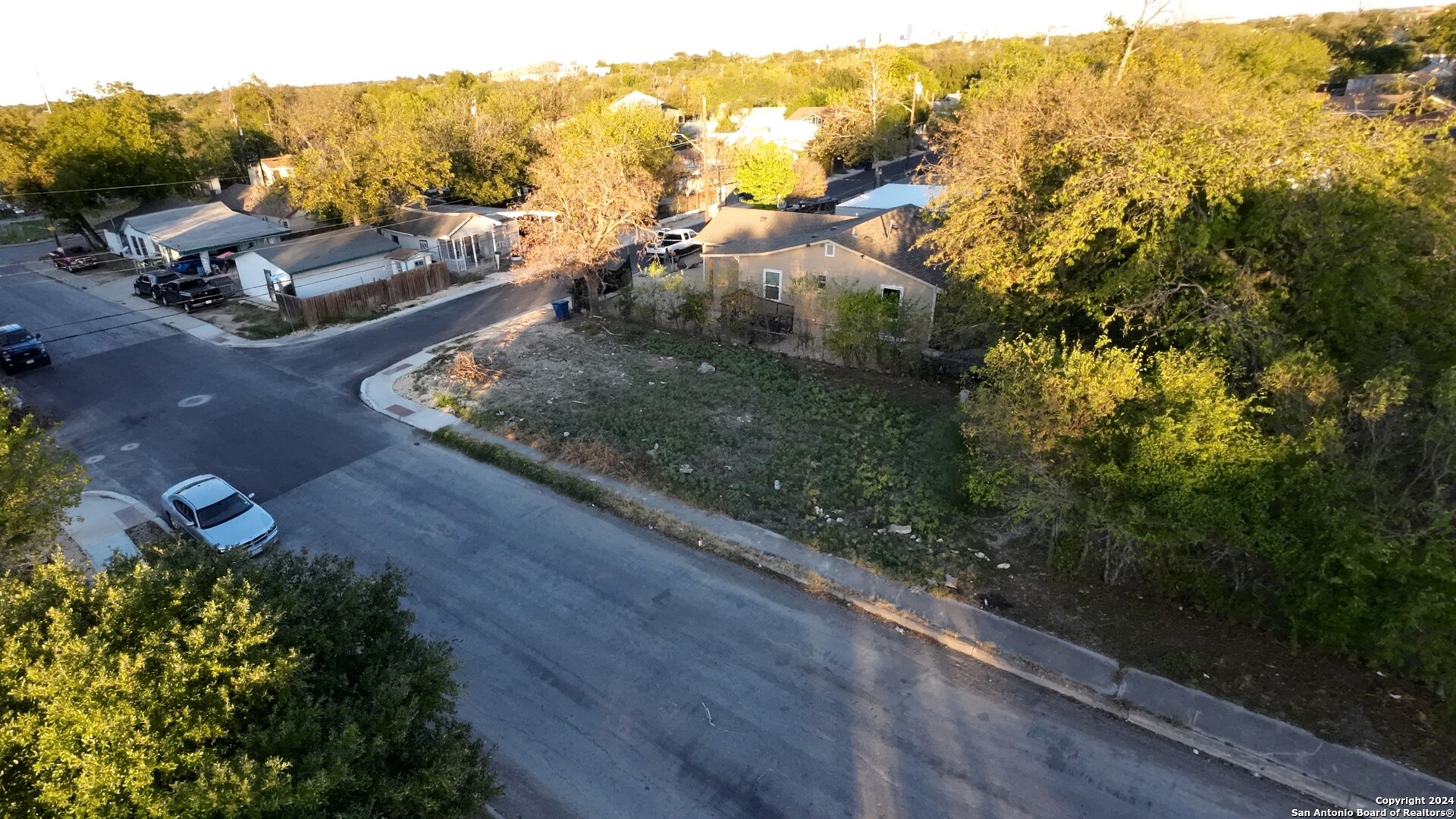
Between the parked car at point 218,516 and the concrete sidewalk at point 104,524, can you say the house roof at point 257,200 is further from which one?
the parked car at point 218,516

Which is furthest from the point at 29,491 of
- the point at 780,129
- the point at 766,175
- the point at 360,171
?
the point at 780,129

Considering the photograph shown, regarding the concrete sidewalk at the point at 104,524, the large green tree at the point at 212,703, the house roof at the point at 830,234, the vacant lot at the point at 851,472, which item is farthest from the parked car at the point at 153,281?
the large green tree at the point at 212,703

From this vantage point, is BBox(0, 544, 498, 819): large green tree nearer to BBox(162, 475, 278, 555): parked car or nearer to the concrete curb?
BBox(162, 475, 278, 555): parked car

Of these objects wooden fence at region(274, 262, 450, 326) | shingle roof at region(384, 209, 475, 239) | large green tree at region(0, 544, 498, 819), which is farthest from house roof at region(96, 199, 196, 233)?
large green tree at region(0, 544, 498, 819)

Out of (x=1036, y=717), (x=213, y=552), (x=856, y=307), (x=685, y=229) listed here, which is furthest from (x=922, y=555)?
(x=685, y=229)

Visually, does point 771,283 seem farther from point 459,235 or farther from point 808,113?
point 808,113
